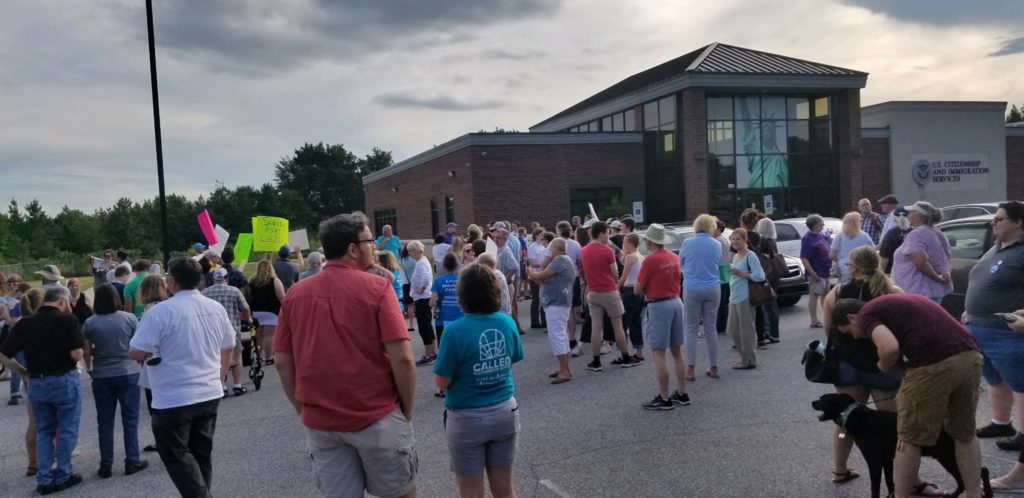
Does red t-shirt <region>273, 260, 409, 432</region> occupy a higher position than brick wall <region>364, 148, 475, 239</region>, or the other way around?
brick wall <region>364, 148, 475, 239</region>

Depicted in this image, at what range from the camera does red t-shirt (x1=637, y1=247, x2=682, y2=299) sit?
7199mm

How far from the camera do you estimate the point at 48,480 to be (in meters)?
5.89

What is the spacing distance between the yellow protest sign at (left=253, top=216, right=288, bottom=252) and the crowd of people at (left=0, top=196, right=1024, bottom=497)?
14.5ft

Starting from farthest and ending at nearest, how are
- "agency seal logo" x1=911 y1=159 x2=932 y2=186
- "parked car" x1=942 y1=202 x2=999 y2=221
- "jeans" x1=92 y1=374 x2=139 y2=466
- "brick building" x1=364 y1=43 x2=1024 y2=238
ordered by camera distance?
"agency seal logo" x1=911 y1=159 x2=932 y2=186 < "brick building" x1=364 y1=43 x2=1024 y2=238 < "parked car" x1=942 y1=202 x2=999 y2=221 < "jeans" x1=92 y1=374 x2=139 y2=466

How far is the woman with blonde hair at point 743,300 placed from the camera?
8.41 meters

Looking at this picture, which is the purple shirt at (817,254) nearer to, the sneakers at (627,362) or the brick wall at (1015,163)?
the sneakers at (627,362)

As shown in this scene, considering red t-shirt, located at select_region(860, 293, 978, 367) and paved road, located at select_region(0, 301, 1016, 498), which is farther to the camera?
paved road, located at select_region(0, 301, 1016, 498)

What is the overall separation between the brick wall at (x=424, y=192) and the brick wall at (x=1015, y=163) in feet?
95.5

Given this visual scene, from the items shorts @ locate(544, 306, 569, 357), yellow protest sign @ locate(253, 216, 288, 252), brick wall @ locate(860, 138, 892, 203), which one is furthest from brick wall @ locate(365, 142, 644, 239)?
shorts @ locate(544, 306, 569, 357)

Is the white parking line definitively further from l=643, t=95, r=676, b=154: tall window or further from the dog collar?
l=643, t=95, r=676, b=154: tall window

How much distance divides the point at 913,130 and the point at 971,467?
35224 mm

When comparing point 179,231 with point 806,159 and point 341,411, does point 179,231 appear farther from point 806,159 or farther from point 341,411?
point 341,411

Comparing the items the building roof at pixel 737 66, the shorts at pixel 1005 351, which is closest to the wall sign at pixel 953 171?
the building roof at pixel 737 66

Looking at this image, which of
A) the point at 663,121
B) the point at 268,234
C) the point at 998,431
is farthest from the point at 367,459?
the point at 663,121
